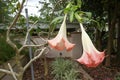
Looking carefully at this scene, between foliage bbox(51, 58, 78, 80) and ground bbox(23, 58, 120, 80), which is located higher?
foliage bbox(51, 58, 78, 80)

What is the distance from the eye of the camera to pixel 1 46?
595cm

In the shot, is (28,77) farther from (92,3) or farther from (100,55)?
(100,55)

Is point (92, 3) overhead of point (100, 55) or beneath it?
beneath

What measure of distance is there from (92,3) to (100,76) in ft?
7.23

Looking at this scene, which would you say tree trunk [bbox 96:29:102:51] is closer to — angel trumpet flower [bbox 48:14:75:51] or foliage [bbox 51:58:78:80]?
foliage [bbox 51:58:78:80]

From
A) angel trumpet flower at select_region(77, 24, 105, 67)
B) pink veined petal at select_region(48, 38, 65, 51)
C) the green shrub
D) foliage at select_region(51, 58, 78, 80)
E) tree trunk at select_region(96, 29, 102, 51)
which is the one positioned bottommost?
tree trunk at select_region(96, 29, 102, 51)

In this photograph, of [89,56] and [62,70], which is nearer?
[89,56]

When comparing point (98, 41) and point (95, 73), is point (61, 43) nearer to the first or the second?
point (95, 73)

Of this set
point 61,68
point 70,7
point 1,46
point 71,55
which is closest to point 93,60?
point 70,7

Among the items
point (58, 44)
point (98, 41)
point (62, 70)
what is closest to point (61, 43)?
point (58, 44)

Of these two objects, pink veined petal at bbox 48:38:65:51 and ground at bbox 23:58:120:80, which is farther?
ground at bbox 23:58:120:80

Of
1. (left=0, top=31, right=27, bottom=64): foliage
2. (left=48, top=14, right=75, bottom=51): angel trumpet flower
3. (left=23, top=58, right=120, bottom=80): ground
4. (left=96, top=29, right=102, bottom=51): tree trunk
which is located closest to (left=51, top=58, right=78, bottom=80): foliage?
(left=23, top=58, right=120, bottom=80): ground

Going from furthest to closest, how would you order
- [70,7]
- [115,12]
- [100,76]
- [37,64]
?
[37,64]
[115,12]
[100,76]
[70,7]

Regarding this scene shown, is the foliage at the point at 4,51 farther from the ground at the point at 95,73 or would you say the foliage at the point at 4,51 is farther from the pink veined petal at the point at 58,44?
the pink veined petal at the point at 58,44
